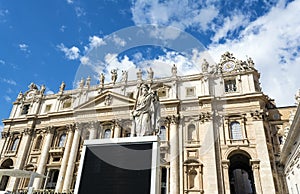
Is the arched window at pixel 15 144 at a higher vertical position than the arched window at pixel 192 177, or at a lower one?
higher

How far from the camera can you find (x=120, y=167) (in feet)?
26.9

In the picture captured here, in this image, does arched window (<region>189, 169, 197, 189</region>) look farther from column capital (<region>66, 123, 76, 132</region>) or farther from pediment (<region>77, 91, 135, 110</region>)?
column capital (<region>66, 123, 76, 132</region>)

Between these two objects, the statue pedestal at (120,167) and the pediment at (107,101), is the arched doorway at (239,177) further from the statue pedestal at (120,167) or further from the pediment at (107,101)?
the statue pedestal at (120,167)

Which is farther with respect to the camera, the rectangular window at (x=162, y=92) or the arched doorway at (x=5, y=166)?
the arched doorway at (x=5, y=166)

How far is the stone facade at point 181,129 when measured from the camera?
24500 millimetres

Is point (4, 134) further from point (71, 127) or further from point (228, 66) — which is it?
point (228, 66)

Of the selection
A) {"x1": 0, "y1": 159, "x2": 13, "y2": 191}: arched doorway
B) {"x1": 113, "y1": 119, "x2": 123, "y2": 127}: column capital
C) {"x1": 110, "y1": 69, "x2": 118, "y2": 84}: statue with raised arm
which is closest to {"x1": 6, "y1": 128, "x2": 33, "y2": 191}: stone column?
{"x1": 0, "y1": 159, "x2": 13, "y2": 191}: arched doorway

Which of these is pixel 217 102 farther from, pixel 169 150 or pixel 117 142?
pixel 117 142

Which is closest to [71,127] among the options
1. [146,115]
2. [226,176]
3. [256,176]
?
[226,176]

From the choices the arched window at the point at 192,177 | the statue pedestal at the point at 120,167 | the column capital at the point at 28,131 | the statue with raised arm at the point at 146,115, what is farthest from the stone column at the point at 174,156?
the column capital at the point at 28,131

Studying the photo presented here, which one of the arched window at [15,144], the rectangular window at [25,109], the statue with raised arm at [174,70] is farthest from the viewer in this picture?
the rectangular window at [25,109]

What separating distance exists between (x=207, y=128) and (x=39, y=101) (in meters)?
27.0

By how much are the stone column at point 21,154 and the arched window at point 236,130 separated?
2815 cm

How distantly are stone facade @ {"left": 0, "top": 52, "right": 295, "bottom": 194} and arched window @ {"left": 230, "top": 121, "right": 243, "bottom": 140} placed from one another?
11 centimetres
